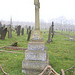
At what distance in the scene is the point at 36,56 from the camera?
4.86 metres

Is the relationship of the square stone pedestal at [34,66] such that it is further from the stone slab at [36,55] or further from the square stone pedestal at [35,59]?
the stone slab at [36,55]

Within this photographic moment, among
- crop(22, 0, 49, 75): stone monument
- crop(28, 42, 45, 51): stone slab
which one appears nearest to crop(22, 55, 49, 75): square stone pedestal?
crop(22, 0, 49, 75): stone monument

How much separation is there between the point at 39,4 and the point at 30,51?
2.43m

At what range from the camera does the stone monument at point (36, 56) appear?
474cm

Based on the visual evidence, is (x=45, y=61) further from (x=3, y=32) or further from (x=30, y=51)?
(x=3, y=32)

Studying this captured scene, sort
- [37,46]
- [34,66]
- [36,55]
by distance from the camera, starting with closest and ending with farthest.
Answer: [34,66]
[36,55]
[37,46]

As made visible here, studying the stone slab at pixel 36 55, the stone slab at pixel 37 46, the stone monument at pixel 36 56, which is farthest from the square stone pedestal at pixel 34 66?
the stone slab at pixel 37 46

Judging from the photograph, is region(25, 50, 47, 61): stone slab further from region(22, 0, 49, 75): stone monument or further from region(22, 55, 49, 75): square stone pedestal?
region(22, 55, 49, 75): square stone pedestal

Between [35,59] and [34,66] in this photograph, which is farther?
[35,59]

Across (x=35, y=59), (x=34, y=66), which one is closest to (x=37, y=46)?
(x=35, y=59)

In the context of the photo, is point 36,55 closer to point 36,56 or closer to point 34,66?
point 36,56

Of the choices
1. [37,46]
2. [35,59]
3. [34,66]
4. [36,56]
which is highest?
[37,46]

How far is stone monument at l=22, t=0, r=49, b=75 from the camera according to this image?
474cm

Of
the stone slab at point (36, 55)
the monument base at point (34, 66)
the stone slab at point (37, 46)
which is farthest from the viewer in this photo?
the stone slab at point (37, 46)
